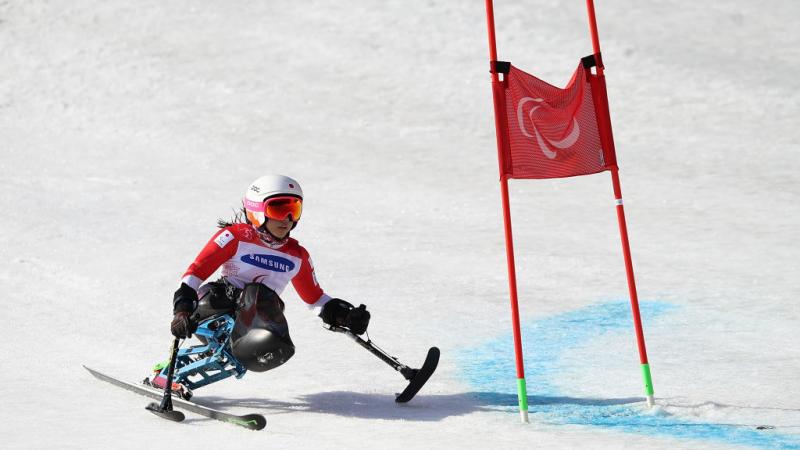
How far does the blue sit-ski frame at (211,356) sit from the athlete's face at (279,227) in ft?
2.08

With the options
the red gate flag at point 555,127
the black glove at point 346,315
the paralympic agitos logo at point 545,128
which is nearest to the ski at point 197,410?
the black glove at point 346,315

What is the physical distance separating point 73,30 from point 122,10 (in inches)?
52.1

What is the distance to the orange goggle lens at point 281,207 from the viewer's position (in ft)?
22.3

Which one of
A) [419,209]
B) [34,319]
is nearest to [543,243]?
[419,209]

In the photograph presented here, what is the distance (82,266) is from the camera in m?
10.6

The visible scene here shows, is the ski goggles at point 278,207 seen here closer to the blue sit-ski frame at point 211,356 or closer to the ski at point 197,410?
the blue sit-ski frame at point 211,356

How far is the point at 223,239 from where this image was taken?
6867 millimetres

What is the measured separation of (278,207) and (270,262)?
44 cm

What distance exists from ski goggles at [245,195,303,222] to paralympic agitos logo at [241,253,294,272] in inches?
13.1

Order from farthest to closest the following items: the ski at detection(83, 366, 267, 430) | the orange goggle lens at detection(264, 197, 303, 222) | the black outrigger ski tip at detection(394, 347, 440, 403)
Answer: the black outrigger ski tip at detection(394, 347, 440, 403)
the orange goggle lens at detection(264, 197, 303, 222)
the ski at detection(83, 366, 267, 430)

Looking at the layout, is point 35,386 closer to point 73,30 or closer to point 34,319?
point 34,319

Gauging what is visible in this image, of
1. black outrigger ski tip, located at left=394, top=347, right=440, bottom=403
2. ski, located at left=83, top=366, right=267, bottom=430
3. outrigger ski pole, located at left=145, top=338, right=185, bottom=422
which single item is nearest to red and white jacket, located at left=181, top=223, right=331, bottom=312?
outrigger ski pole, located at left=145, top=338, right=185, bottom=422

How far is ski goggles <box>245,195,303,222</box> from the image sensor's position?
6.79 m

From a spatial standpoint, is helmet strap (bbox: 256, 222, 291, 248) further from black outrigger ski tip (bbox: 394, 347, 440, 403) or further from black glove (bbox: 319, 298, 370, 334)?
black outrigger ski tip (bbox: 394, 347, 440, 403)
